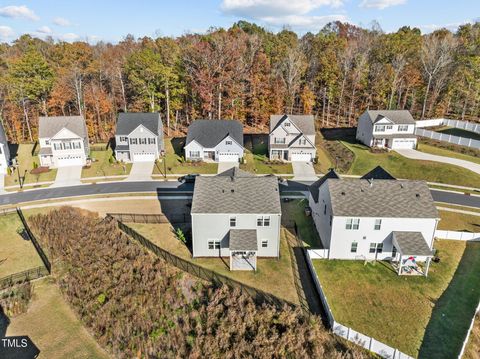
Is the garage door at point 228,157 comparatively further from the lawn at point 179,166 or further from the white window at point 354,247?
the white window at point 354,247

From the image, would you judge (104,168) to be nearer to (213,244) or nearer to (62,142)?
(62,142)

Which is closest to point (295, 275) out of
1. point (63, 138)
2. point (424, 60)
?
point (63, 138)

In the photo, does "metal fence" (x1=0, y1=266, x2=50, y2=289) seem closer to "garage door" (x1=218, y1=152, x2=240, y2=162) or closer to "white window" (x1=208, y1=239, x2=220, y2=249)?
"white window" (x1=208, y1=239, x2=220, y2=249)

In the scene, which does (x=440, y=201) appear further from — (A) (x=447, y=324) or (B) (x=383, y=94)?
(B) (x=383, y=94)

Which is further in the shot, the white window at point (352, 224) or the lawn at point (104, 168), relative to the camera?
the lawn at point (104, 168)

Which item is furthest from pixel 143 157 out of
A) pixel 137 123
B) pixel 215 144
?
A: pixel 215 144

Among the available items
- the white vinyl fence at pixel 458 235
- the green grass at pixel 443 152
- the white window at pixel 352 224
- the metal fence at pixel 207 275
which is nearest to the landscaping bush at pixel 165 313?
the metal fence at pixel 207 275
